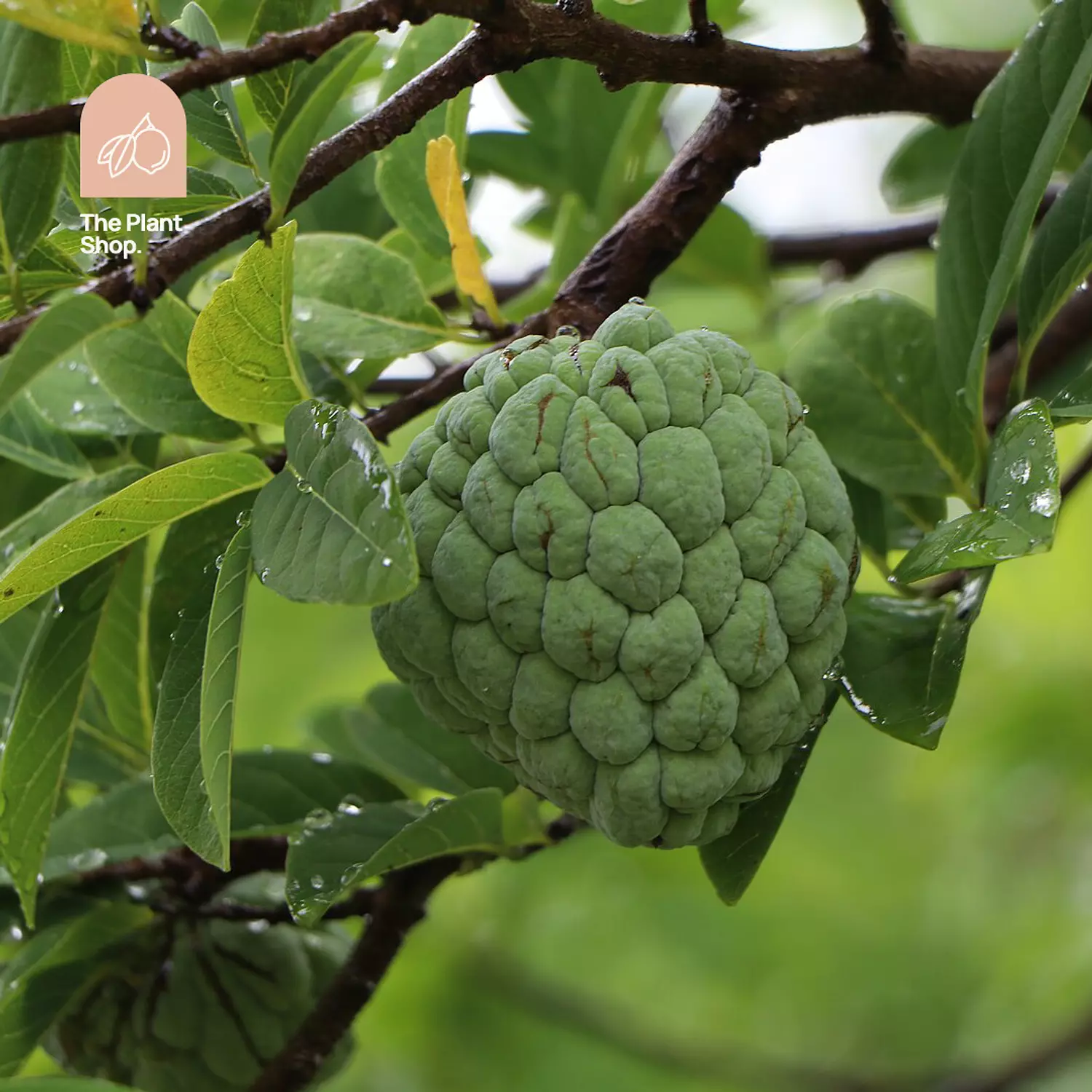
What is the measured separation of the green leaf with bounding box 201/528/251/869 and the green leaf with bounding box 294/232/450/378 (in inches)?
20.6

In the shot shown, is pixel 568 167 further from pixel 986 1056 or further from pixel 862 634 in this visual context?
pixel 986 1056

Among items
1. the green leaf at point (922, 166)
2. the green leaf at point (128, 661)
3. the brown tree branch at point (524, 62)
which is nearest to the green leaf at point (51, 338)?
the brown tree branch at point (524, 62)

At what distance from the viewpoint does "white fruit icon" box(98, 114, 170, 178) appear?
111cm

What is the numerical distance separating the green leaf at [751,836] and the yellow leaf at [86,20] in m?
0.89

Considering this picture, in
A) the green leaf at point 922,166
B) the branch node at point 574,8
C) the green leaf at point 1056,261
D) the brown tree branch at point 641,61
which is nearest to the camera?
the brown tree branch at point 641,61

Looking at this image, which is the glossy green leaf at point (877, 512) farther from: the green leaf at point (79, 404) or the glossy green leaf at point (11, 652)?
the glossy green leaf at point (11, 652)

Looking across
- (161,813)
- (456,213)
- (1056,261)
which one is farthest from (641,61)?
(161,813)

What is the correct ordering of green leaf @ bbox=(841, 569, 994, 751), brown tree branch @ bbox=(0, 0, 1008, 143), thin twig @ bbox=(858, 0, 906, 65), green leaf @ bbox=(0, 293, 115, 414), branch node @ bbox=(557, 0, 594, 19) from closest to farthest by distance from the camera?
green leaf @ bbox=(0, 293, 115, 414) < brown tree branch @ bbox=(0, 0, 1008, 143) < branch node @ bbox=(557, 0, 594, 19) < green leaf @ bbox=(841, 569, 994, 751) < thin twig @ bbox=(858, 0, 906, 65)

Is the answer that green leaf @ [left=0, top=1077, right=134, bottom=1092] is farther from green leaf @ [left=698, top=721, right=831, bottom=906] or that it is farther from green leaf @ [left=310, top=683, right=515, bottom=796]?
green leaf @ [left=310, top=683, right=515, bottom=796]

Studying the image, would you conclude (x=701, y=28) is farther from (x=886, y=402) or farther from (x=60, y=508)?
(x=60, y=508)

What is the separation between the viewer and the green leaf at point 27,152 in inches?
40.6

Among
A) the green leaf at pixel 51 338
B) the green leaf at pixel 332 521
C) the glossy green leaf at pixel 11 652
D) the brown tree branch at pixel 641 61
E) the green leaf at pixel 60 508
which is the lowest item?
the glossy green leaf at pixel 11 652

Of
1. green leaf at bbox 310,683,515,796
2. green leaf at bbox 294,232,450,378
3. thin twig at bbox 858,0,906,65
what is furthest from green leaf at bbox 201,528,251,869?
thin twig at bbox 858,0,906,65

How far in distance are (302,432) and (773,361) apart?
164 centimetres
